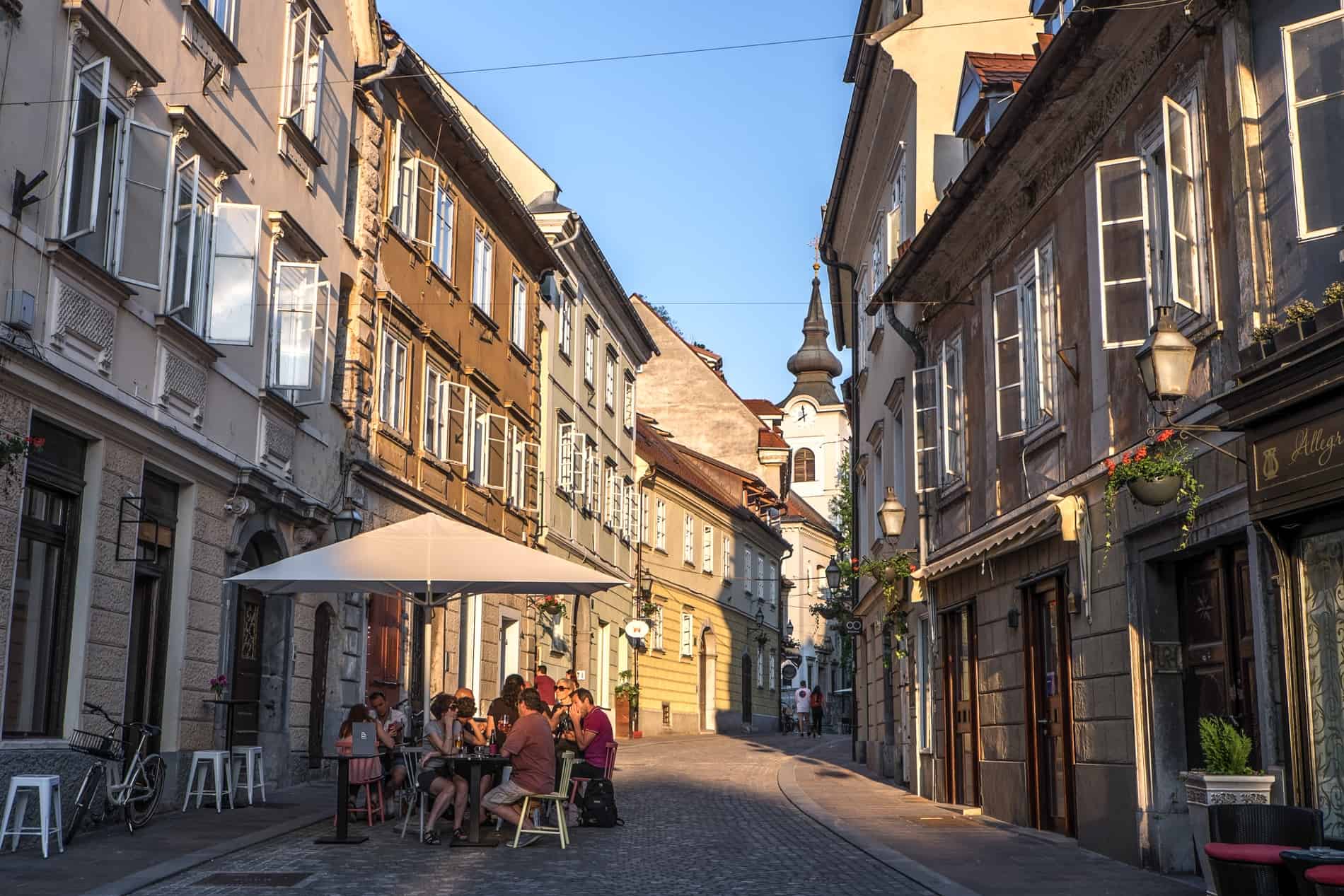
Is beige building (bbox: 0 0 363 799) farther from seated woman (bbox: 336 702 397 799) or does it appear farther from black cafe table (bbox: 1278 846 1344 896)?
black cafe table (bbox: 1278 846 1344 896)

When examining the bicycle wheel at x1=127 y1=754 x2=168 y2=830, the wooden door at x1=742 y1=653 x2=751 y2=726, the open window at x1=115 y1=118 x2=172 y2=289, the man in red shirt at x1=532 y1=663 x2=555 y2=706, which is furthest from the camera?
the wooden door at x1=742 y1=653 x2=751 y2=726

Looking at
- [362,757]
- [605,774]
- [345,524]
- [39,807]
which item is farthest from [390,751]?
[345,524]

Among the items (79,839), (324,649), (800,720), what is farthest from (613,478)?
(79,839)

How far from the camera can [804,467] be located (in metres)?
87.3

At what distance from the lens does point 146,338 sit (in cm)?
1402

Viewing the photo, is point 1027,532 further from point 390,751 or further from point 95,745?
point 95,745

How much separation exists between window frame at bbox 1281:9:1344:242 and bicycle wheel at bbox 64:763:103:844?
959cm

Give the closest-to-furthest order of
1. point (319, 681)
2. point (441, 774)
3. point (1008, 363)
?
point (441, 774), point (1008, 363), point (319, 681)

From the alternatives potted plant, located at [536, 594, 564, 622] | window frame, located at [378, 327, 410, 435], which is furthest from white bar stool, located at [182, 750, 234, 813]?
potted plant, located at [536, 594, 564, 622]

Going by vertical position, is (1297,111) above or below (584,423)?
below

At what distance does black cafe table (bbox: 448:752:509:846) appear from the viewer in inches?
508

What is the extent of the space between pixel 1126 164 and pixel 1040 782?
6476 mm

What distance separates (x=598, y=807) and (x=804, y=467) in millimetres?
72984

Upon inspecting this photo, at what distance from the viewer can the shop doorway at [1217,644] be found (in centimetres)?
1015
